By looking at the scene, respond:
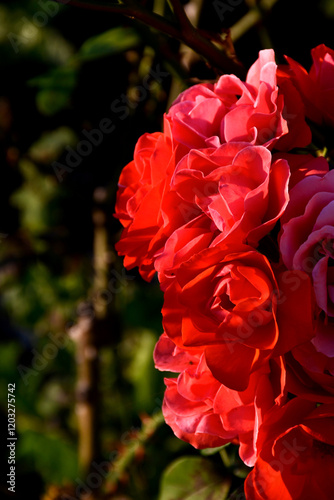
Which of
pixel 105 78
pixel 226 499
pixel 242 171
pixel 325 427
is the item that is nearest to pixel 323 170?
pixel 242 171

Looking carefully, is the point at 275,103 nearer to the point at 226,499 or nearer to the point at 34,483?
the point at 226,499

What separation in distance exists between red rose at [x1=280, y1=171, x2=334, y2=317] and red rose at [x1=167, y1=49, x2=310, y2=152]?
0.04 meters

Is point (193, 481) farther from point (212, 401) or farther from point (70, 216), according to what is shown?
point (70, 216)

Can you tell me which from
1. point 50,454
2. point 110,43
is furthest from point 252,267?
point 50,454

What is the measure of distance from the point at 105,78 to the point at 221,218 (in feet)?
2.20

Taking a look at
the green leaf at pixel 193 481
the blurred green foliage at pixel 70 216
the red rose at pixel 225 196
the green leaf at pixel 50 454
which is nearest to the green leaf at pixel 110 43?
the blurred green foliage at pixel 70 216

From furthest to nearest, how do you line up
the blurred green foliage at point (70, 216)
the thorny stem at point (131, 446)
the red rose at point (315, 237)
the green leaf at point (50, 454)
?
the green leaf at point (50, 454) < the blurred green foliage at point (70, 216) < the thorny stem at point (131, 446) < the red rose at point (315, 237)

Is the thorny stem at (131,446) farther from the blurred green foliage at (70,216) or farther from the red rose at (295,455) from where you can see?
the red rose at (295,455)

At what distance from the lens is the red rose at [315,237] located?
311mm

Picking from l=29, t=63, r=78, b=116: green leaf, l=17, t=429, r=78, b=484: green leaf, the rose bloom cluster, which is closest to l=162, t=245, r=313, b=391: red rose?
the rose bloom cluster

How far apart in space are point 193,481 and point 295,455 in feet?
0.69

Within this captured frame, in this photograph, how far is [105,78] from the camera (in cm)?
94

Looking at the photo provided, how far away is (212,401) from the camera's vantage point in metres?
0.37

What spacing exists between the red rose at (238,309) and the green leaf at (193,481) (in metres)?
0.23
